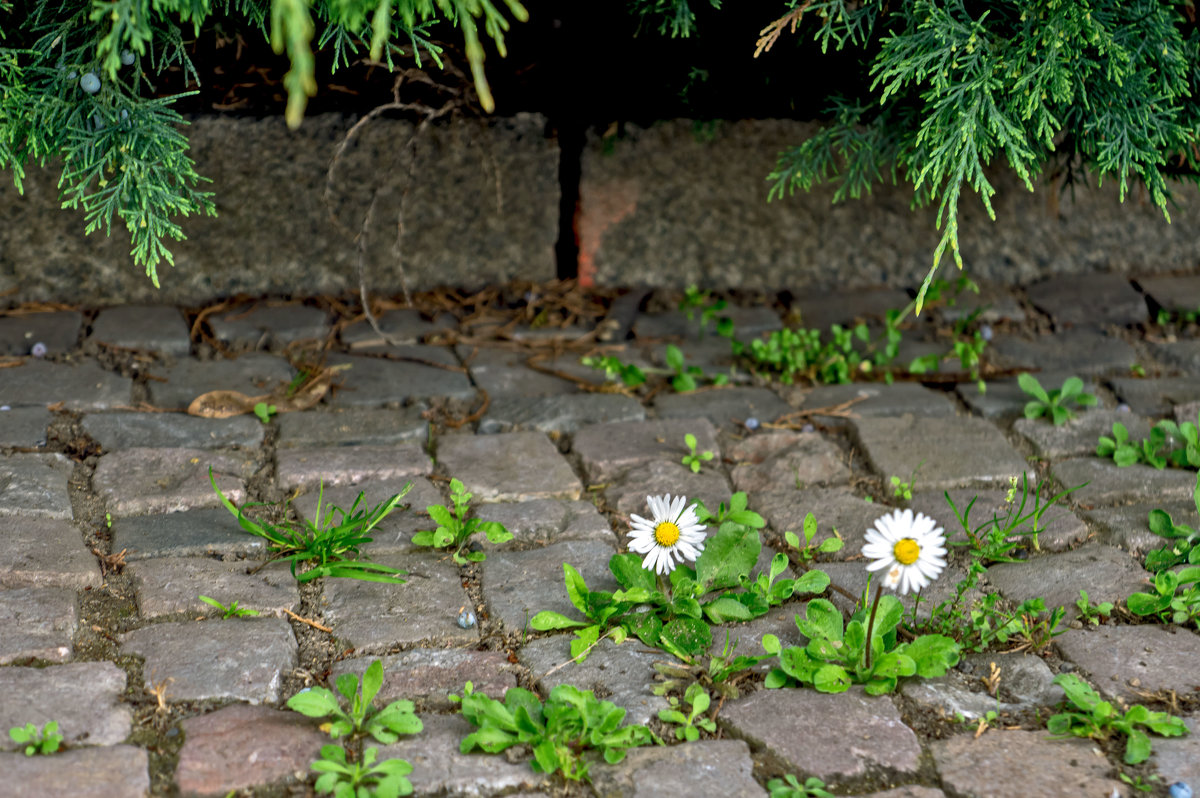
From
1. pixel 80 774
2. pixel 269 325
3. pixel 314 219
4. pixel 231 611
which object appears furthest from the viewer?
pixel 314 219

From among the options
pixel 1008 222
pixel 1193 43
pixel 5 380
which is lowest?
pixel 5 380

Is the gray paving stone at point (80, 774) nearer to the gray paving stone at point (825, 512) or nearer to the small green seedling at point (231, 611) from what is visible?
the small green seedling at point (231, 611)

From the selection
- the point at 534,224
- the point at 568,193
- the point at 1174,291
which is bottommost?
the point at 1174,291

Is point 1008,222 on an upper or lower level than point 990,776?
upper

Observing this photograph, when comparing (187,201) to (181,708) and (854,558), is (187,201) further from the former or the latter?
(854,558)

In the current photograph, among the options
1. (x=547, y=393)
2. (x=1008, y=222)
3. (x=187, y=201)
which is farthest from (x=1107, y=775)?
(x=1008, y=222)

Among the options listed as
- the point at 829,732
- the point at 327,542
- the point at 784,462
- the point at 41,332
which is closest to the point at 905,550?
the point at 829,732

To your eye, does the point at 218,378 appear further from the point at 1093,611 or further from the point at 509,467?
the point at 1093,611

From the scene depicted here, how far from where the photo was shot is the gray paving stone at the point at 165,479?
94.8 inches

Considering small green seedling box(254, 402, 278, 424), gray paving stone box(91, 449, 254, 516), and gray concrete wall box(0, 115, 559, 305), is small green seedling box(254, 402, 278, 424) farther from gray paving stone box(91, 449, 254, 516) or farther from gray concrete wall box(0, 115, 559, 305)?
gray concrete wall box(0, 115, 559, 305)

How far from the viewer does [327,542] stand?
2195mm

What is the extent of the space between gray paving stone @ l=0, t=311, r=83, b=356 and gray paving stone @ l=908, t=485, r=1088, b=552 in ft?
7.91

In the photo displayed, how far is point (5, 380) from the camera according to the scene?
294 cm

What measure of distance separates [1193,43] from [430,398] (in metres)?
2.19
